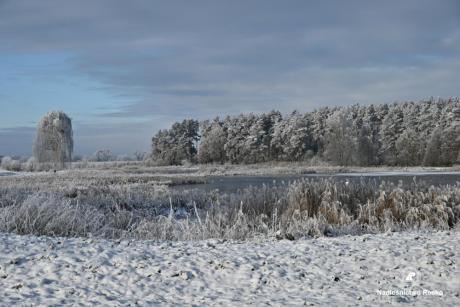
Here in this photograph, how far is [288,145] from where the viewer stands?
74562 mm

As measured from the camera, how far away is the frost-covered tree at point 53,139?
6269 cm

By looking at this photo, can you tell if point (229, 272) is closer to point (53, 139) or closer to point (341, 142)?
point (341, 142)

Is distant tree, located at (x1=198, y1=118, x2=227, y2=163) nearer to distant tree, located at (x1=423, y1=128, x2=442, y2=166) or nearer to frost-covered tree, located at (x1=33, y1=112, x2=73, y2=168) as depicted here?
frost-covered tree, located at (x1=33, y1=112, x2=73, y2=168)

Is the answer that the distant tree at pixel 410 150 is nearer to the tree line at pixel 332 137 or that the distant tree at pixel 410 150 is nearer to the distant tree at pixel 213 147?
the tree line at pixel 332 137

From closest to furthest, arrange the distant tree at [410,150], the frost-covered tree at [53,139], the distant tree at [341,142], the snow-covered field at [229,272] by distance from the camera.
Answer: the snow-covered field at [229,272] < the distant tree at [410,150] < the distant tree at [341,142] < the frost-covered tree at [53,139]

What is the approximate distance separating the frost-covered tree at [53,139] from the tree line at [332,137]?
71.5 ft

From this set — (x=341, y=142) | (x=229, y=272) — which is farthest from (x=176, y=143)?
(x=229, y=272)

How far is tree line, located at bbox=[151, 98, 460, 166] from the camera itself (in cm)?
6119

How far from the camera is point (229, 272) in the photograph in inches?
254

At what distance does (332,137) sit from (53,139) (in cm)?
3219

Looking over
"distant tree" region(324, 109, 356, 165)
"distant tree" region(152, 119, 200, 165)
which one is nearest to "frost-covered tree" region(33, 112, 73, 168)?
"distant tree" region(152, 119, 200, 165)

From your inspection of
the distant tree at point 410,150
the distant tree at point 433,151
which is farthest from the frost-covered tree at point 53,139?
the distant tree at point 433,151

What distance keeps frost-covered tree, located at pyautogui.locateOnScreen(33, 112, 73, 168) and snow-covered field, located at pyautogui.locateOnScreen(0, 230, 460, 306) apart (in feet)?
188

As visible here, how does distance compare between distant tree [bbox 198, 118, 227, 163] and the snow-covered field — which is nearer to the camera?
the snow-covered field
